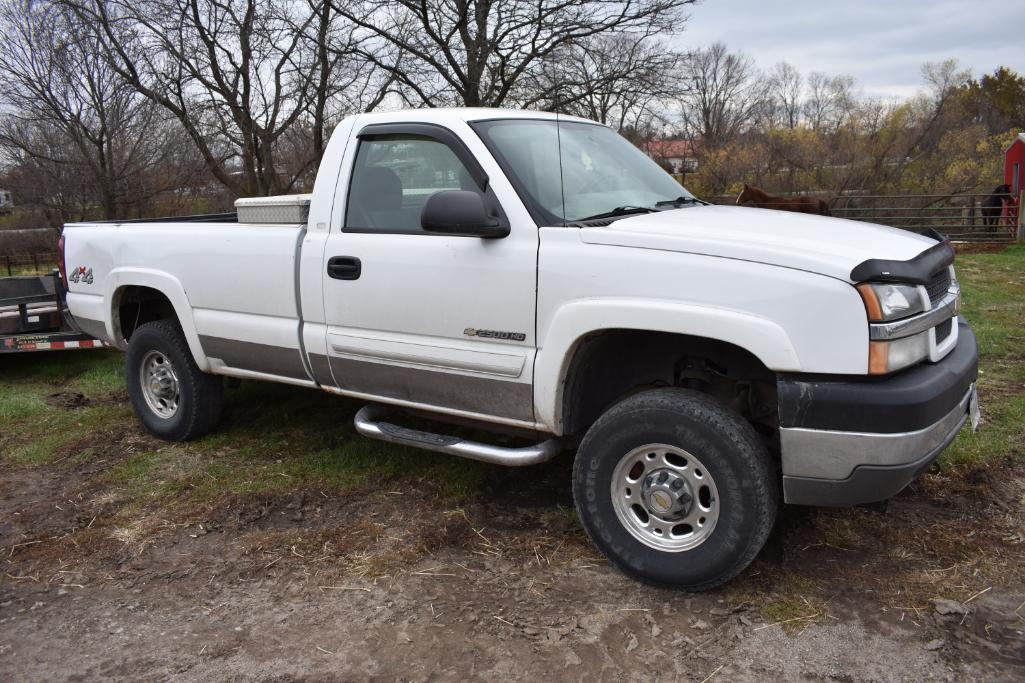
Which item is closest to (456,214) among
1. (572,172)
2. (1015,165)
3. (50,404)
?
(572,172)

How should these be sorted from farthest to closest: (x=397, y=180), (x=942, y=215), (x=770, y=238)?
(x=942, y=215), (x=397, y=180), (x=770, y=238)

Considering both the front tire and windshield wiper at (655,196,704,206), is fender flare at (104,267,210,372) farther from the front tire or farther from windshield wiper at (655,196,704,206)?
windshield wiper at (655,196,704,206)

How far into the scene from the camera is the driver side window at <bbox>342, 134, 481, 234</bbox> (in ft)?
13.8

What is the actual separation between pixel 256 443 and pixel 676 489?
319 cm

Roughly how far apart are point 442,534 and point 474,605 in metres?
0.68

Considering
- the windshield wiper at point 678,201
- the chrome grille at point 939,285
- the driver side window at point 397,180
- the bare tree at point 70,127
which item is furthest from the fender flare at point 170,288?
the bare tree at point 70,127

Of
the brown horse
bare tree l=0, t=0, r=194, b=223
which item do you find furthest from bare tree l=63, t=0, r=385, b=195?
the brown horse

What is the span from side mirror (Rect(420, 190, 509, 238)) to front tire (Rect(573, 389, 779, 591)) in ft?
3.31

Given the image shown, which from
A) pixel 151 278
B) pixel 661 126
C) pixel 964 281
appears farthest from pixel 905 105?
pixel 151 278

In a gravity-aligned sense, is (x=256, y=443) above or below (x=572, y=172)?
below

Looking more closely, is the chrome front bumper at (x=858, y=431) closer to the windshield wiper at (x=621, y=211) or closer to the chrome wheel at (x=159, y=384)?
the windshield wiper at (x=621, y=211)

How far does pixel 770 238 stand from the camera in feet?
11.0

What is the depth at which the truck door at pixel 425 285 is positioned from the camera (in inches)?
150

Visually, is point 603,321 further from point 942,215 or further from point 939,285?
point 942,215
